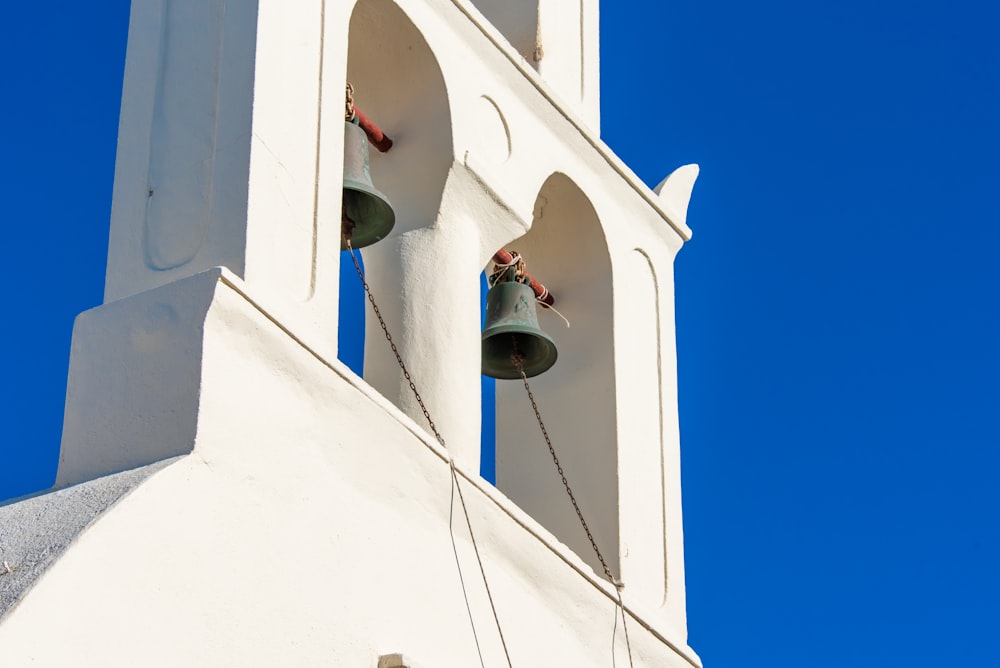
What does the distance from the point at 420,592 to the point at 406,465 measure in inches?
17.7

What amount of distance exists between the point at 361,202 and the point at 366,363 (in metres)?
0.65

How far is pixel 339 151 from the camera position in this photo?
29.1 ft

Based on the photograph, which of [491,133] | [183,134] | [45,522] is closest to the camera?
[45,522]

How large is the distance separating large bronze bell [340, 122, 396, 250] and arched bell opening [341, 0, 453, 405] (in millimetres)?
263

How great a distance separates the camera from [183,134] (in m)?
8.76

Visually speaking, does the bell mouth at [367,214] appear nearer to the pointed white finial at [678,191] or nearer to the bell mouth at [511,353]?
the bell mouth at [511,353]

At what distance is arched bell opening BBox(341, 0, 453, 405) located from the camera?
9.69 meters

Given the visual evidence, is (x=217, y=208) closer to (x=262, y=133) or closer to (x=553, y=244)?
(x=262, y=133)

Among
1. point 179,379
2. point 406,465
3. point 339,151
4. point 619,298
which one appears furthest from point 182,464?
point 619,298

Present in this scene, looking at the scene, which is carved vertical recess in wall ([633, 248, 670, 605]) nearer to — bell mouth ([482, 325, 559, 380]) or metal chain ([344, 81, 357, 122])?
bell mouth ([482, 325, 559, 380])

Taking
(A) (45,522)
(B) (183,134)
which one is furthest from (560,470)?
(A) (45,522)

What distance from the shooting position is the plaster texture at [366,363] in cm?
749

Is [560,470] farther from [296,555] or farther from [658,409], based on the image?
[296,555]

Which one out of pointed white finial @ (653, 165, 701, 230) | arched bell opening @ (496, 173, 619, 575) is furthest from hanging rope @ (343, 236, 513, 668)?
pointed white finial @ (653, 165, 701, 230)
